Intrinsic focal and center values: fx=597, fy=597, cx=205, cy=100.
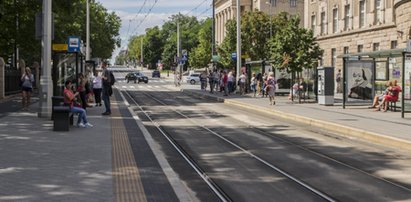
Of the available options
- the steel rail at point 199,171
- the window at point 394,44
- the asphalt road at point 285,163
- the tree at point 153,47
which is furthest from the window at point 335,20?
the tree at point 153,47

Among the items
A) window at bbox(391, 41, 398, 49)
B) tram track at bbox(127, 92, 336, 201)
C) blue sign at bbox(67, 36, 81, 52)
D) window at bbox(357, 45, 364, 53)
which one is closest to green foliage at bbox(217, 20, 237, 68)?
window at bbox(357, 45, 364, 53)

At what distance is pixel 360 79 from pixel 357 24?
20.3 metres

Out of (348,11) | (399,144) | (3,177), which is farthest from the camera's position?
(348,11)

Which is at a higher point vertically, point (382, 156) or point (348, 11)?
point (348, 11)

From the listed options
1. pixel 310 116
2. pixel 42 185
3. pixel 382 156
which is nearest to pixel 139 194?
pixel 42 185

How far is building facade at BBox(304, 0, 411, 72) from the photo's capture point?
35.7 metres

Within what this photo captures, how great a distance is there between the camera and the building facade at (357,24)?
35719mm

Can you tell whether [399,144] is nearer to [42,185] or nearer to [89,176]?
[89,176]

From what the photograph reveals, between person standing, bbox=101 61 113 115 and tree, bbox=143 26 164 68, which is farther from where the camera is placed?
tree, bbox=143 26 164 68

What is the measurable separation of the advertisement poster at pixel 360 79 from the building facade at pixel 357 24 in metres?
7.97

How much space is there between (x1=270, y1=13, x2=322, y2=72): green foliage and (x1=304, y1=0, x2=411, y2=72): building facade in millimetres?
5185

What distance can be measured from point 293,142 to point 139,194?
7.38 m

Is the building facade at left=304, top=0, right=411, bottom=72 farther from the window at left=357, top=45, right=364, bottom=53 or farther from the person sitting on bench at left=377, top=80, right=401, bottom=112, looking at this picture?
the person sitting on bench at left=377, top=80, right=401, bottom=112

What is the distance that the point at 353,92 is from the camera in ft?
88.7
